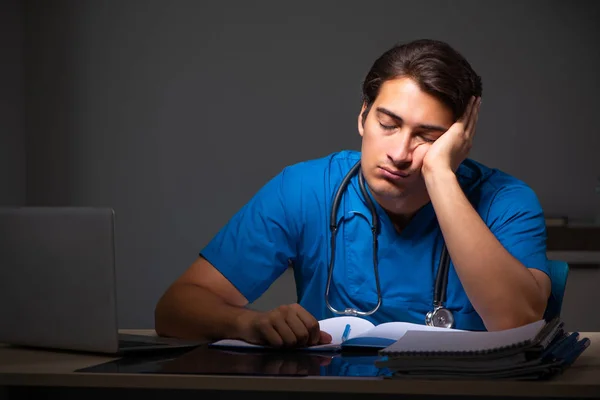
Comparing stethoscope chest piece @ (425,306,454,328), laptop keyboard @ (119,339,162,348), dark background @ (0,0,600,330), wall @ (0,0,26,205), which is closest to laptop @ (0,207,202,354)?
laptop keyboard @ (119,339,162,348)

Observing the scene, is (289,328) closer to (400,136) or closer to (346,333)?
(346,333)

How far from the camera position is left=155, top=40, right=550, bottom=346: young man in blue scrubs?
1504 mm

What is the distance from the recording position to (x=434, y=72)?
5.42ft

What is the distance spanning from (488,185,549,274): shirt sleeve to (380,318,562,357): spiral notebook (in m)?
0.48

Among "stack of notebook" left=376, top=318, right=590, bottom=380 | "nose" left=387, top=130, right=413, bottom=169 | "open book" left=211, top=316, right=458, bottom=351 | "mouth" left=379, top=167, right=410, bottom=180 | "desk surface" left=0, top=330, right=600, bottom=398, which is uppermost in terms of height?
"nose" left=387, top=130, right=413, bottom=169

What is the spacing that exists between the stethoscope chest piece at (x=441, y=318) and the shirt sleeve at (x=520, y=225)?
0.19 m

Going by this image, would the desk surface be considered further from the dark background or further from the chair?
the dark background

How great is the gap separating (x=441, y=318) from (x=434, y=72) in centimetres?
51

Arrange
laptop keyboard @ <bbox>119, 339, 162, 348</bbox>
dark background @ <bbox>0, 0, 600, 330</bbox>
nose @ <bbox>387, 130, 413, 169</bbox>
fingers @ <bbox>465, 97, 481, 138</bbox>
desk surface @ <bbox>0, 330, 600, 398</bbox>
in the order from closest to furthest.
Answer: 1. desk surface @ <bbox>0, 330, 600, 398</bbox>
2. laptop keyboard @ <bbox>119, 339, 162, 348</bbox>
3. nose @ <bbox>387, 130, 413, 169</bbox>
4. fingers @ <bbox>465, 97, 481, 138</bbox>
5. dark background @ <bbox>0, 0, 600, 330</bbox>

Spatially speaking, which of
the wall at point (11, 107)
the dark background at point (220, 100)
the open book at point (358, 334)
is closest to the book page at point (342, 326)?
the open book at point (358, 334)

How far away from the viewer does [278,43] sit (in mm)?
3656

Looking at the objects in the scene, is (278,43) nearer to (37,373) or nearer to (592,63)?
(592,63)

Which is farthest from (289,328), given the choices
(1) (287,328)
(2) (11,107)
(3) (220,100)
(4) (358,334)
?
(2) (11,107)

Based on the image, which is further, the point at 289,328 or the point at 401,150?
the point at 401,150
